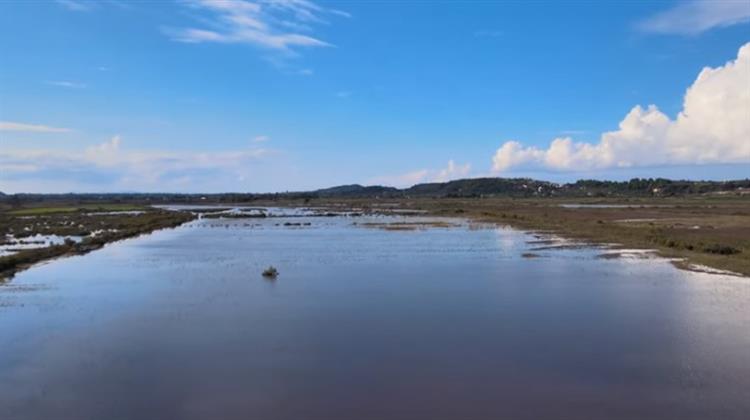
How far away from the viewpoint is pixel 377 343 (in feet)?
38.7

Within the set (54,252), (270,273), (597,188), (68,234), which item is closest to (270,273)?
(270,273)

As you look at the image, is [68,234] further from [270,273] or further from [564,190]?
[564,190]

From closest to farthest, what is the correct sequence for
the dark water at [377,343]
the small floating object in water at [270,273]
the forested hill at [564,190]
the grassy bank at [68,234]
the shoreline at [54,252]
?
the dark water at [377,343] → the small floating object in water at [270,273] → the shoreline at [54,252] → the grassy bank at [68,234] → the forested hill at [564,190]

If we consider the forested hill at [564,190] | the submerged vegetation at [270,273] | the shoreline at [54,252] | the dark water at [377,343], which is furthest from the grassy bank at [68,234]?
the forested hill at [564,190]

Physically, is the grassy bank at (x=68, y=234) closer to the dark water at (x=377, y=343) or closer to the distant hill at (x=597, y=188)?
the dark water at (x=377, y=343)

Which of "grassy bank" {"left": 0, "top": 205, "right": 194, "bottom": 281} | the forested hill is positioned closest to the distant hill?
the forested hill

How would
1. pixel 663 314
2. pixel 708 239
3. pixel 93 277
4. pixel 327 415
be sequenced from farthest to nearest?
pixel 708 239 < pixel 93 277 < pixel 663 314 < pixel 327 415

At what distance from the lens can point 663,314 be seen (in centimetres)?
1400

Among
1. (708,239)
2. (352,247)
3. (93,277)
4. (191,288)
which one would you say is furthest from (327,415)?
(708,239)

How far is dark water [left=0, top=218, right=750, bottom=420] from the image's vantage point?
28.5 ft

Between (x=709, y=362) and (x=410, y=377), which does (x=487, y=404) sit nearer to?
(x=410, y=377)

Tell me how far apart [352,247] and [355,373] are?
20.4 meters

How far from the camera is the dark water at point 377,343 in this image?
869 cm

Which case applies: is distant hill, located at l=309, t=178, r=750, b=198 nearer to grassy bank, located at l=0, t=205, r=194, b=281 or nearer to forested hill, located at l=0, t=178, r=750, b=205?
forested hill, located at l=0, t=178, r=750, b=205
